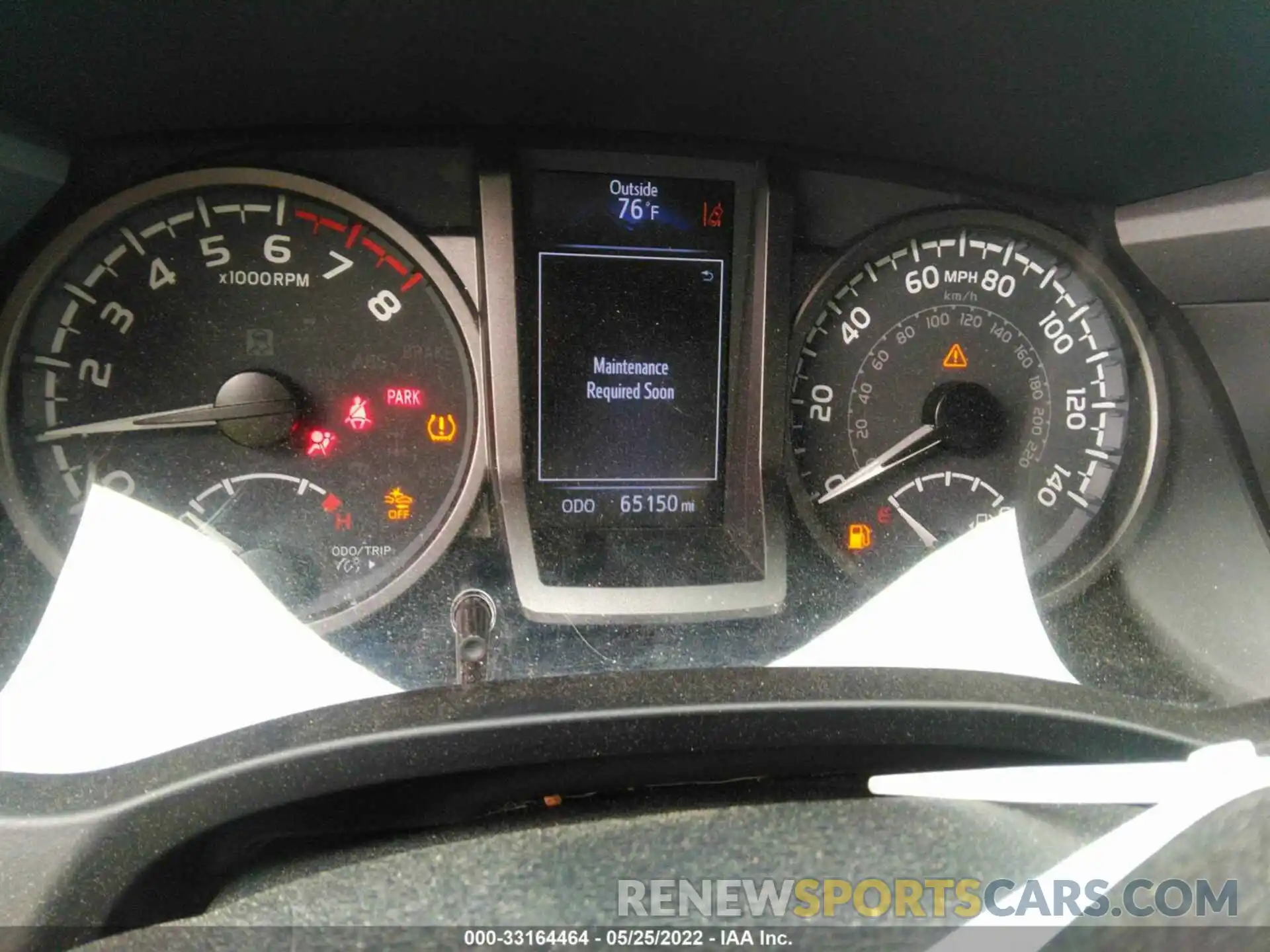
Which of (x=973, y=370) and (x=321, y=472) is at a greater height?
(x=973, y=370)

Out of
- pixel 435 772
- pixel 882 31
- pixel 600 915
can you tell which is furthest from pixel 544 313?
pixel 600 915

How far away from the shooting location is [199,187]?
6.12ft

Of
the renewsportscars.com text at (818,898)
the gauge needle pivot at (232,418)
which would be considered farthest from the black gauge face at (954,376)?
the renewsportscars.com text at (818,898)

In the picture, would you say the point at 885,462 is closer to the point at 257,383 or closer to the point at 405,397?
the point at 405,397

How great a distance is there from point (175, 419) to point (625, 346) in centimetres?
75

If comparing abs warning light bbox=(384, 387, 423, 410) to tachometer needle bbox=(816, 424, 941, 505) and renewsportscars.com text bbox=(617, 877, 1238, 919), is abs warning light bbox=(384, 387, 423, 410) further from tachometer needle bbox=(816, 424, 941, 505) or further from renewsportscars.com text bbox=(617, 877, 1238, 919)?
renewsportscars.com text bbox=(617, 877, 1238, 919)

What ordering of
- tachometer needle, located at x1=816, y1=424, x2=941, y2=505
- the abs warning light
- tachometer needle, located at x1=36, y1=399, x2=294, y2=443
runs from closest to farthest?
1. tachometer needle, located at x1=36, y1=399, x2=294, y2=443
2. the abs warning light
3. tachometer needle, located at x1=816, y1=424, x2=941, y2=505

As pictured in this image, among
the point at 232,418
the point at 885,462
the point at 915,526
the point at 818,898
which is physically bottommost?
the point at 818,898

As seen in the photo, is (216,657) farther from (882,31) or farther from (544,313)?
(882,31)

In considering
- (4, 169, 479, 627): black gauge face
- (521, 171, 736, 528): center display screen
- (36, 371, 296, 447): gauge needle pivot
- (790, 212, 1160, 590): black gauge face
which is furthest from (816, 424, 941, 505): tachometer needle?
(36, 371, 296, 447): gauge needle pivot

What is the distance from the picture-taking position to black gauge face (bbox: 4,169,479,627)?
184cm

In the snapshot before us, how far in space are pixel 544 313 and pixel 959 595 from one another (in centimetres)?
83

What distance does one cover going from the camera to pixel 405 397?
6.38 ft

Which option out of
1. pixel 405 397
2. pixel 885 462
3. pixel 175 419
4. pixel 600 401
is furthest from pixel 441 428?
pixel 885 462
